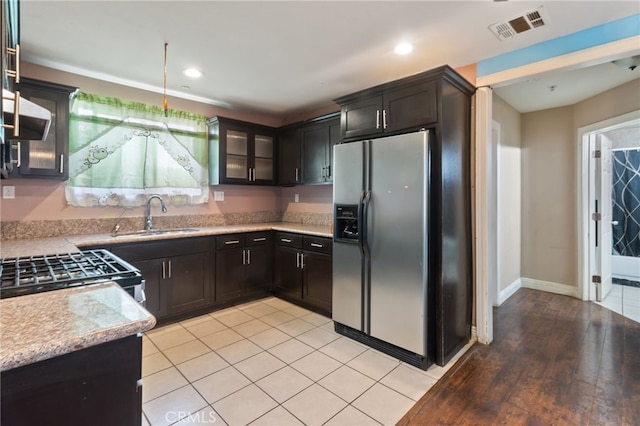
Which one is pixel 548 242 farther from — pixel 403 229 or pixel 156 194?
pixel 156 194

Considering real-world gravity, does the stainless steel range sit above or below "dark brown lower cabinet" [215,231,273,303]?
above

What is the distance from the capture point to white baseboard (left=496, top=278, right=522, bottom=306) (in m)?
3.78

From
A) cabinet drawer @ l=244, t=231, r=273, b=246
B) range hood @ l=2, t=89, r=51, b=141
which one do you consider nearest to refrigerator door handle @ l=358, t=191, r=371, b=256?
cabinet drawer @ l=244, t=231, r=273, b=246

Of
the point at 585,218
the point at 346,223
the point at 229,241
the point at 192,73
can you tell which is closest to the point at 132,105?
the point at 192,73

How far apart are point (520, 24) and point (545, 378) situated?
8.16 ft

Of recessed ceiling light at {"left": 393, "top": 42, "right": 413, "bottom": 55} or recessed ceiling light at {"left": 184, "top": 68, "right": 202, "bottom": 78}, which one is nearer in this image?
recessed ceiling light at {"left": 393, "top": 42, "right": 413, "bottom": 55}

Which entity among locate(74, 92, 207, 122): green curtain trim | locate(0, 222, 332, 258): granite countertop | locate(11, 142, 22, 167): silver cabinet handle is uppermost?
locate(74, 92, 207, 122): green curtain trim

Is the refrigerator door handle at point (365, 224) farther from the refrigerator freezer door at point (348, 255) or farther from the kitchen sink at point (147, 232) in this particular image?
the kitchen sink at point (147, 232)

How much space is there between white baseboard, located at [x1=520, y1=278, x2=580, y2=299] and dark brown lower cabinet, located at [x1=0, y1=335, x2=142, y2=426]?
485cm

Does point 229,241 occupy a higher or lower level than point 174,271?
higher

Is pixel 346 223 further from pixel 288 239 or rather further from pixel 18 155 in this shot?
pixel 18 155

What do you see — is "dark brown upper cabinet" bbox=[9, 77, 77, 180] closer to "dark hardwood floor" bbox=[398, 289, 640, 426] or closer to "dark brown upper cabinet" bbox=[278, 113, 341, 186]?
"dark brown upper cabinet" bbox=[278, 113, 341, 186]

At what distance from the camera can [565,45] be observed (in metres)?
2.25

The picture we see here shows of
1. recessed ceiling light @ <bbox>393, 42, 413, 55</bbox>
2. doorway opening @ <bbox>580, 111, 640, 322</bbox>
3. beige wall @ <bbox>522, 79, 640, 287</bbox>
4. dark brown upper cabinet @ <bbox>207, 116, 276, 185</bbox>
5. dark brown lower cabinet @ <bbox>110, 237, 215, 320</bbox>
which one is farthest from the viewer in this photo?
beige wall @ <bbox>522, 79, 640, 287</bbox>
